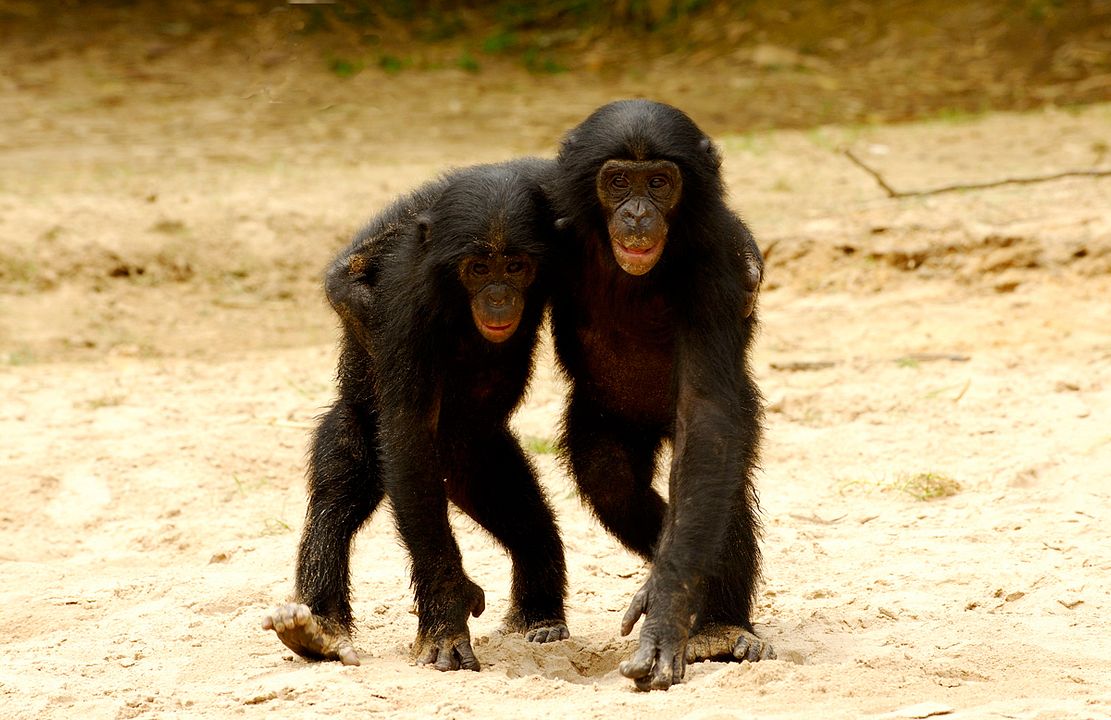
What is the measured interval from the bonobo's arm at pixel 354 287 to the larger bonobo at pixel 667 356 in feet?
2.36

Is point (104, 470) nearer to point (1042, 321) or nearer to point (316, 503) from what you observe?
point (316, 503)

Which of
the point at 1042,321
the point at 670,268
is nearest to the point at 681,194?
the point at 670,268

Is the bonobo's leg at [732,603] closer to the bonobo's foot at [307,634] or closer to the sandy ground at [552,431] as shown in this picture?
the sandy ground at [552,431]

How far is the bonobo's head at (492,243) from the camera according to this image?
15.8ft

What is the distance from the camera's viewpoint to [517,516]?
5.57 meters

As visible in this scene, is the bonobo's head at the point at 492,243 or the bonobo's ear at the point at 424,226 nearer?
the bonobo's head at the point at 492,243

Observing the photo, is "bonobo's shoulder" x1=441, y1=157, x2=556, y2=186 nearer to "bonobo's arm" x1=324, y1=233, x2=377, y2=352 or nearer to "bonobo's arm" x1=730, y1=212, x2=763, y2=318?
"bonobo's arm" x1=324, y1=233, x2=377, y2=352

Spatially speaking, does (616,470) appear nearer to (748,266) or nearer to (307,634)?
(748,266)

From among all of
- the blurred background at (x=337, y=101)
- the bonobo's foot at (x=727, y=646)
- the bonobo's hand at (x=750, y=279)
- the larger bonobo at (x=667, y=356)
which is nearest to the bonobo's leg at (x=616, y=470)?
the larger bonobo at (x=667, y=356)

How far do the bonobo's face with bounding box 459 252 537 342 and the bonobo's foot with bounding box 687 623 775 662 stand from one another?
1268 mm

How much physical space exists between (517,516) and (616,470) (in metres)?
0.47

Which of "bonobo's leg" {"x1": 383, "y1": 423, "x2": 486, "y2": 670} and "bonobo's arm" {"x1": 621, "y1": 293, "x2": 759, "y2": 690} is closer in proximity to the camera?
"bonobo's arm" {"x1": 621, "y1": 293, "x2": 759, "y2": 690}

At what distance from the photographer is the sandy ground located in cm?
462

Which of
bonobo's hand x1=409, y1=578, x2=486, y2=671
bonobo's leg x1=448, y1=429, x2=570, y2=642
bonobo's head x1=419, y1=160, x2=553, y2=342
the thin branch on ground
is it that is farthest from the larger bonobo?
the thin branch on ground
